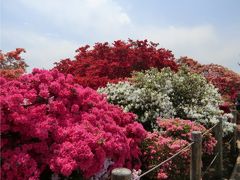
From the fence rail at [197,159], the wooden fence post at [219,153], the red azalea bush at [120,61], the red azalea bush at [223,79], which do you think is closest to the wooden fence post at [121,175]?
the fence rail at [197,159]

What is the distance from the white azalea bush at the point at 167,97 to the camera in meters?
10.3

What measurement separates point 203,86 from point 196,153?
18.8ft

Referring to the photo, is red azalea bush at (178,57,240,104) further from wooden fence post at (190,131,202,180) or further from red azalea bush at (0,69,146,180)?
red azalea bush at (0,69,146,180)

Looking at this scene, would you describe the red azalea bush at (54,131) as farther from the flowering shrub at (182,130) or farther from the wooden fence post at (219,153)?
the wooden fence post at (219,153)

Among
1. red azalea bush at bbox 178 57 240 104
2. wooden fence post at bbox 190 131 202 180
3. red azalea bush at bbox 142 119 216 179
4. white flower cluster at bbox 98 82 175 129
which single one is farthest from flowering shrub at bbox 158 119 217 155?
red azalea bush at bbox 178 57 240 104

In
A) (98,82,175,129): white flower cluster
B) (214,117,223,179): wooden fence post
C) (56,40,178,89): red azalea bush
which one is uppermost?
(56,40,178,89): red azalea bush

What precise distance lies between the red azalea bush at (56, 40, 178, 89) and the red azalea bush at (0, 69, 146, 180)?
7.12 meters

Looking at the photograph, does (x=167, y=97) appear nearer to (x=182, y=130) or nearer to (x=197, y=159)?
(x=182, y=130)

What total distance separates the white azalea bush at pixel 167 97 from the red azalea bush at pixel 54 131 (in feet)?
10.1

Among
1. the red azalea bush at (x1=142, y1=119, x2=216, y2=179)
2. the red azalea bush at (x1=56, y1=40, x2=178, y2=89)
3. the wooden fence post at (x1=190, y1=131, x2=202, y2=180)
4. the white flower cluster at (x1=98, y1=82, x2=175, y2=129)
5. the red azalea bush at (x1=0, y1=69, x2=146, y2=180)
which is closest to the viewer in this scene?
the red azalea bush at (x1=0, y1=69, x2=146, y2=180)

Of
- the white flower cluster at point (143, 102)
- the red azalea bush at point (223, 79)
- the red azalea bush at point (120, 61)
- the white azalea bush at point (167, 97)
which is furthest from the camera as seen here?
the red azalea bush at point (223, 79)

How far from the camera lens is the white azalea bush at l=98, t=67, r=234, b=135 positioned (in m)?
10.3

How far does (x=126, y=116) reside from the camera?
792 centimetres

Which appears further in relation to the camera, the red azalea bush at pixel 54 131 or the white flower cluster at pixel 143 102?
the white flower cluster at pixel 143 102
